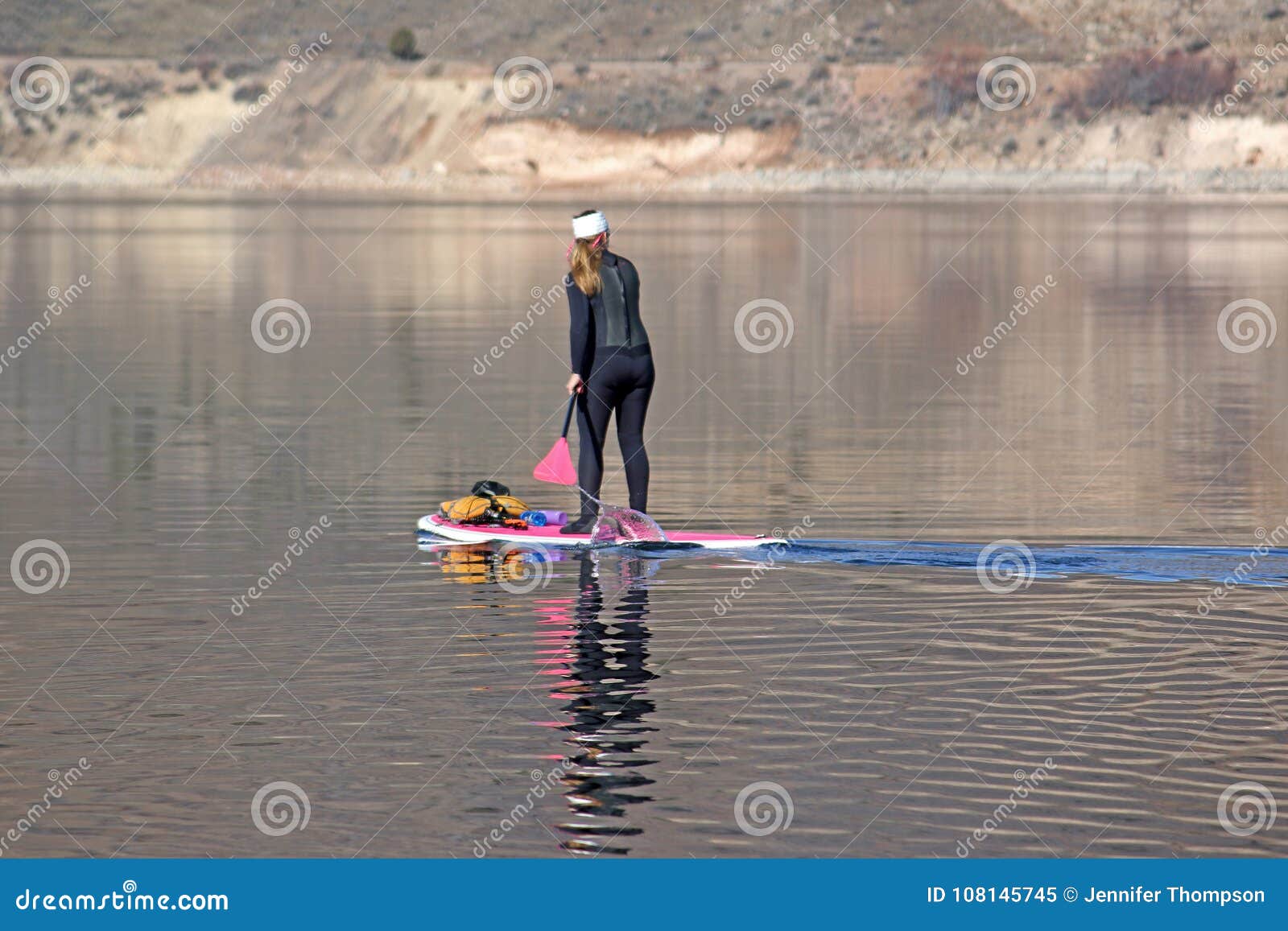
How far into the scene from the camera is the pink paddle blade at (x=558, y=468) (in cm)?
1812

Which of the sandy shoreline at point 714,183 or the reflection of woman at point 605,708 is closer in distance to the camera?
the reflection of woman at point 605,708

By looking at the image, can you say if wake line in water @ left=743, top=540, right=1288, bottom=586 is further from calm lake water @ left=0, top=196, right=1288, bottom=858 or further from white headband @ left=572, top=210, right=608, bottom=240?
white headband @ left=572, top=210, right=608, bottom=240

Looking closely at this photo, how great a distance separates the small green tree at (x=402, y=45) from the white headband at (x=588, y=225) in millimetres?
146928

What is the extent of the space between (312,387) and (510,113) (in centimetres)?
11348

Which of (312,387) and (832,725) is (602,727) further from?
(312,387)

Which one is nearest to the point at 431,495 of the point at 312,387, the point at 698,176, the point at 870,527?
the point at 870,527

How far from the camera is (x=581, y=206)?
356 ft

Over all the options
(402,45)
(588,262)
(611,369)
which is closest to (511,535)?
(611,369)

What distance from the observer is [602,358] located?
17.4m

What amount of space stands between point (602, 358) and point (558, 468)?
128 cm

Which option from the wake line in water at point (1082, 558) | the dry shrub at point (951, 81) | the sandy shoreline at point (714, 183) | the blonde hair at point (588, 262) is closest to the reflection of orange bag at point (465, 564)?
the wake line in water at point (1082, 558)

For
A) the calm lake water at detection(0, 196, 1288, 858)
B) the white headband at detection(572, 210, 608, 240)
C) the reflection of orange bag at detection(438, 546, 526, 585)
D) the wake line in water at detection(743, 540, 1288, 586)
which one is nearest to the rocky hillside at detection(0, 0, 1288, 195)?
the calm lake water at detection(0, 196, 1288, 858)

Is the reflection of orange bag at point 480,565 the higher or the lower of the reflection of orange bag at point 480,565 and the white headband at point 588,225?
the lower

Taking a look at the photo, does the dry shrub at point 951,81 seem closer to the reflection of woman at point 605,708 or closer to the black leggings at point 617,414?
the black leggings at point 617,414
